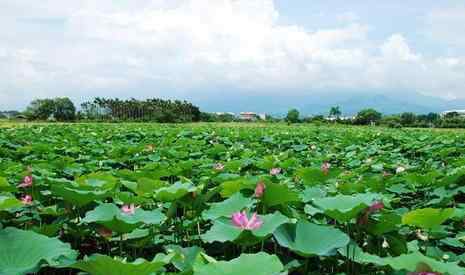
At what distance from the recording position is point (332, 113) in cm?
7150

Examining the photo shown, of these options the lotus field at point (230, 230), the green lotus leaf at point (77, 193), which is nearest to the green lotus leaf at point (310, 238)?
the lotus field at point (230, 230)

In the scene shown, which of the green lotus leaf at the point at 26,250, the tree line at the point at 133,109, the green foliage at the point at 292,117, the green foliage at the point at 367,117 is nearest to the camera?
the green lotus leaf at the point at 26,250

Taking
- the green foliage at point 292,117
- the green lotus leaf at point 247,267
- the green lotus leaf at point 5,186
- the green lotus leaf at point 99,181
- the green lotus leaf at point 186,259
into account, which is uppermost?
the green lotus leaf at point 247,267

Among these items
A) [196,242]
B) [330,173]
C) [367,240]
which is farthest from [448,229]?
[196,242]

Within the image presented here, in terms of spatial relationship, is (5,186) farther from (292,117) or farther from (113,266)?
(292,117)

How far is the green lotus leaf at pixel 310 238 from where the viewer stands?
191 centimetres

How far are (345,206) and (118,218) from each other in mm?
1015

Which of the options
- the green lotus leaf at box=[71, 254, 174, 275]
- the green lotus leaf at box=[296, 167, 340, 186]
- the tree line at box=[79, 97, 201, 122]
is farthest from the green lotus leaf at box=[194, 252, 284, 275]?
the tree line at box=[79, 97, 201, 122]

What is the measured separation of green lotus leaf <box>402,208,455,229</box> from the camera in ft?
7.16

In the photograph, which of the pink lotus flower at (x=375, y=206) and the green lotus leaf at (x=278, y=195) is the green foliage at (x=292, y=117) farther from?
the pink lotus flower at (x=375, y=206)

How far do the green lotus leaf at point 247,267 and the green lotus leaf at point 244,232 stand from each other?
15.4 inches

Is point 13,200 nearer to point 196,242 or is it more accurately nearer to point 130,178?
point 196,242

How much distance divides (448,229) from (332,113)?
230ft

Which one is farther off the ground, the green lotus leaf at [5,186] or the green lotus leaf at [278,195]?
the green lotus leaf at [278,195]
